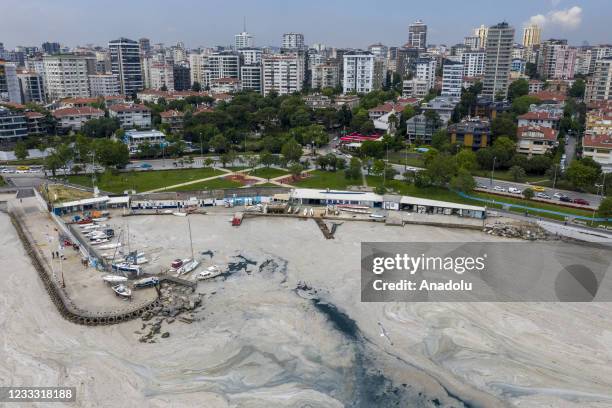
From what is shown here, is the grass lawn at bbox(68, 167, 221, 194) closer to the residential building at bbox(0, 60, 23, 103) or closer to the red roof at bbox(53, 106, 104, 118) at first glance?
the red roof at bbox(53, 106, 104, 118)

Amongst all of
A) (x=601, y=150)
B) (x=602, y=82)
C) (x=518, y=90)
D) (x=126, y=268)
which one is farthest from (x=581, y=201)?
(x=518, y=90)

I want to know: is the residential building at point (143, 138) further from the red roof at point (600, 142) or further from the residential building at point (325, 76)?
the residential building at point (325, 76)

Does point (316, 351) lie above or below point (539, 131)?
below

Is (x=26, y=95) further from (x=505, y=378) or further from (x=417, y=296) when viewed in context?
(x=505, y=378)

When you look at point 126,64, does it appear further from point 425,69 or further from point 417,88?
point 425,69

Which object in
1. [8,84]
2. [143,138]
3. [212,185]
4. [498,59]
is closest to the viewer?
[212,185]

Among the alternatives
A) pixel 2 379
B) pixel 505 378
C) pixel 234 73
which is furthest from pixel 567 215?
pixel 234 73

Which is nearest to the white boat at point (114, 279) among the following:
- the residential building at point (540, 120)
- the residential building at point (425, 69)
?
the residential building at point (540, 120)
